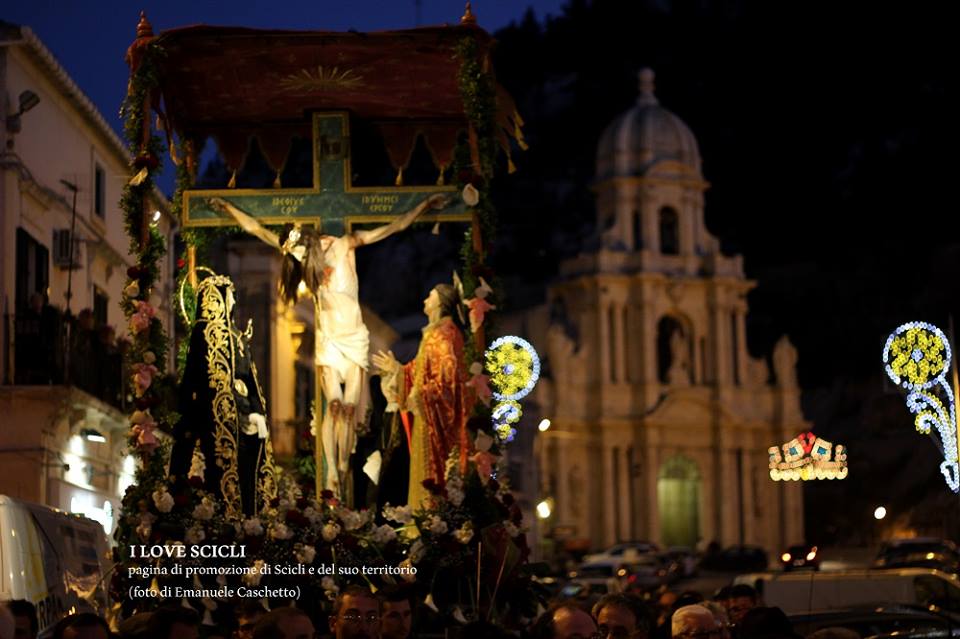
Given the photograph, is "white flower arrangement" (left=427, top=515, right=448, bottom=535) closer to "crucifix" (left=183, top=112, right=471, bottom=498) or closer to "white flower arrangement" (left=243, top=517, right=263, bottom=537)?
"white flower arrangement" (left=243, top=517, right=263, bottom=537)

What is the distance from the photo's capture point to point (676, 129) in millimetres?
69688

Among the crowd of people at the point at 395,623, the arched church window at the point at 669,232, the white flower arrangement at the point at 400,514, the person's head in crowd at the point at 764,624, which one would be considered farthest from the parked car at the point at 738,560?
the person's head in crowd at the point at 764,624

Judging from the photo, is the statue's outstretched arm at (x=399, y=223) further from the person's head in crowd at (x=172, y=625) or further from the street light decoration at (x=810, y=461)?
the street light decoration at (x=810, y=461)

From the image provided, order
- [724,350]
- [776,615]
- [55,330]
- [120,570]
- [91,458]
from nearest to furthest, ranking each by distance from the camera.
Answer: [776,615], [120,570], [55,330], [91,458], [724,350]

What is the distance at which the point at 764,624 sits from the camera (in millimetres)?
9008

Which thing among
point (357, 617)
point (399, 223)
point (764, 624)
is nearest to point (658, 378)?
point (399, 223)

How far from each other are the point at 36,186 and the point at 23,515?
11.9 metres

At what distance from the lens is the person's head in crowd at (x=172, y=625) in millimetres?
8336

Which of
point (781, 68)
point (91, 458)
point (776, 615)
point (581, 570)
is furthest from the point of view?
point (781, 68)

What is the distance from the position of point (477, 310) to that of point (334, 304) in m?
1.86

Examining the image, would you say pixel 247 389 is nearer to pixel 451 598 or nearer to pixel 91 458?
pixel 451 598

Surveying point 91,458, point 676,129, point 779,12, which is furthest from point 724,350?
point 91,458

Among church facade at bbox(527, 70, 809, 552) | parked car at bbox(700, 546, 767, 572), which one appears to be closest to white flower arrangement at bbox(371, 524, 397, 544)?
parked car at bbox(700, 546, 767, 572)

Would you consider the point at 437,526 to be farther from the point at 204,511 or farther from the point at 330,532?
the point at 204,511
